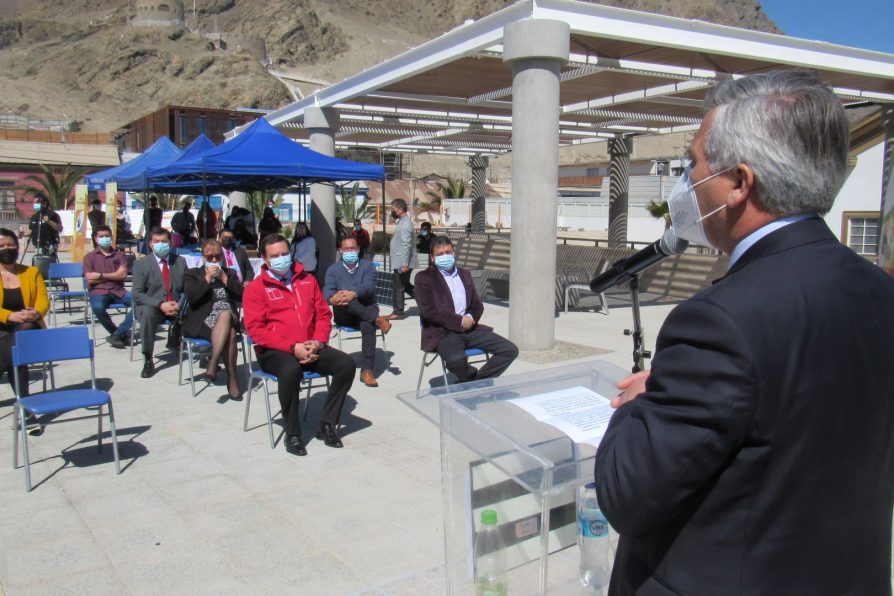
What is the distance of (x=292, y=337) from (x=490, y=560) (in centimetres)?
373

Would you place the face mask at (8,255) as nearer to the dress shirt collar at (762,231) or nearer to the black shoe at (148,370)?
the black shoe at (148,370)

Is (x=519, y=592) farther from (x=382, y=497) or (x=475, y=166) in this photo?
(x=475, y=166)

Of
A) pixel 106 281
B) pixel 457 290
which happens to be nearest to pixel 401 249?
pixel 106 281

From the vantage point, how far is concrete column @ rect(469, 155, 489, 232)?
2734 centimetres

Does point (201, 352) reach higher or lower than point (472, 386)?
lower

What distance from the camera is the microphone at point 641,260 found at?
2023mm

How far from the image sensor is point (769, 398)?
1229 millimetres

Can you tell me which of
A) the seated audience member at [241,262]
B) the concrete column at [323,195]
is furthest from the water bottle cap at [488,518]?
the concrete column at [323,195]

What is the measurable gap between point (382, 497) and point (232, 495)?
96 cm

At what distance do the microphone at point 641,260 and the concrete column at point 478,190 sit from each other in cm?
2508

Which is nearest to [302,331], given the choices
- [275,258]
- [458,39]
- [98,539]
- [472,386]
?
[275,258]

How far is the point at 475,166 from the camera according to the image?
2731 cm

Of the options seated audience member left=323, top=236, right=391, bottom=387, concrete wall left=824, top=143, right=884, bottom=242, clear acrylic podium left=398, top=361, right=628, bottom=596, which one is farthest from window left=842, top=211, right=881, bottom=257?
clear acrylic podium left=398, top=361, right=628, bottom=596

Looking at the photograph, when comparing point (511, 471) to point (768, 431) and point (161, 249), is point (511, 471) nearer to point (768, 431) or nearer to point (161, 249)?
point (768, 431)
